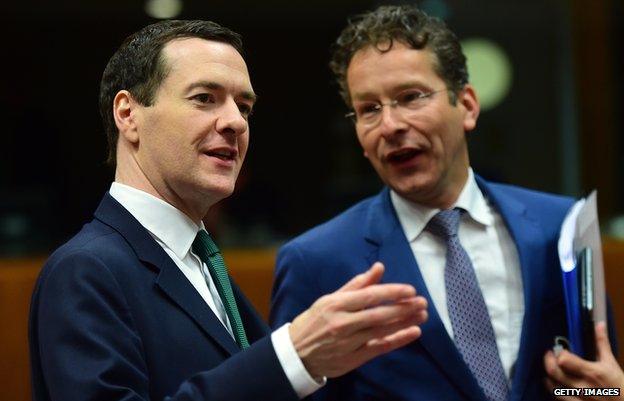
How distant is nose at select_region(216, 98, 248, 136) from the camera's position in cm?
133

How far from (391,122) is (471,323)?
0.41 m

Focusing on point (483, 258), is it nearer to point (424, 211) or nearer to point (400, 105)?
point (424, 211)

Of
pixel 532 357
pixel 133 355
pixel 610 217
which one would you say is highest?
pixel 133 355

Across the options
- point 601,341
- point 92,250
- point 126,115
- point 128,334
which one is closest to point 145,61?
point 126,115

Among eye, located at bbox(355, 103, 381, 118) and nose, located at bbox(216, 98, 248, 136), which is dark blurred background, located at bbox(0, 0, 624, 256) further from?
nose, located at bbox(216, 98, 248, 136)

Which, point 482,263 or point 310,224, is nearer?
point 482,263

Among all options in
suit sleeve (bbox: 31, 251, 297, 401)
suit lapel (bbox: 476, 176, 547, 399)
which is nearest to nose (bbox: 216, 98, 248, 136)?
suit sleeve (bbox: 31, 251, 297, 401)

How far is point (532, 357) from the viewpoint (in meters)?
1.68

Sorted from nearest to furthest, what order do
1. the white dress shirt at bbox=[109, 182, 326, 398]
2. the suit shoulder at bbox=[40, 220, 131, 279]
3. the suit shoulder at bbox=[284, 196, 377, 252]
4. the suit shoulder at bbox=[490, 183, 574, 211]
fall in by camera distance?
the suit shoulder at bbox=[40, 220, 131, 279]
the white dress shirt at bbox=[109, 182, 326, 398]
the suit shoulder at bbox=[284, 196, 377, 252]
the suit shoulder at bbox=[490, 183, 574, 211]

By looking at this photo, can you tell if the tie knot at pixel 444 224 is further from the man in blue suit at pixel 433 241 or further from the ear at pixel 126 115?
the ear at pixel 126 115

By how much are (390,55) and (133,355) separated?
904 millimetres

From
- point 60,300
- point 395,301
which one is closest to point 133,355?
point 60,300

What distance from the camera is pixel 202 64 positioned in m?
1.33

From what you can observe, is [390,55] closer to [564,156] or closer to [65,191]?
[65,191]
